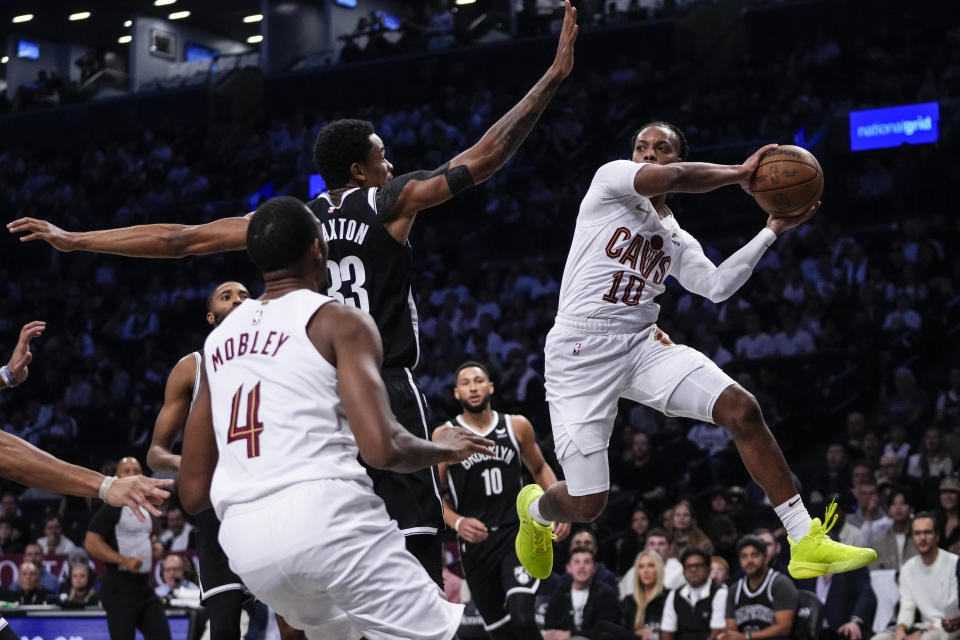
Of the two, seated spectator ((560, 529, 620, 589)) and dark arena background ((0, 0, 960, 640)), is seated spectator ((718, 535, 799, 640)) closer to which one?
dark arena background ((0, 0, 960, 640))

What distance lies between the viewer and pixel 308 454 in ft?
13.3

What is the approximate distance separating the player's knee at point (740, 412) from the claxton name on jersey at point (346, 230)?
6.39ft

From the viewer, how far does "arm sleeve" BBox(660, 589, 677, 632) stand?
439 inches

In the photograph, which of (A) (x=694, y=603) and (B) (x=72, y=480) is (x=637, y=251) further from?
(A) (x=694, y=603)

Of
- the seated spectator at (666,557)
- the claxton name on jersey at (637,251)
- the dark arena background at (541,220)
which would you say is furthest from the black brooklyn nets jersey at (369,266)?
the seated spectator at (666,557)

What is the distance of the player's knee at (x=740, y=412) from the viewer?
6.07 m

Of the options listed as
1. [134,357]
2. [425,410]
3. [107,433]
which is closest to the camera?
Result: [425,410]

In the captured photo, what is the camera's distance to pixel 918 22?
2203 centimetres

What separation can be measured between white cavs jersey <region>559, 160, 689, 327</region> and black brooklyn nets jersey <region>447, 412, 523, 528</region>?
3111mm

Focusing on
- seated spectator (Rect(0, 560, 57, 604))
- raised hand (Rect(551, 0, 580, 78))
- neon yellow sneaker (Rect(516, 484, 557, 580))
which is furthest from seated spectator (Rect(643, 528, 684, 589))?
raised hand (Rect(551, 0, 580, 78))

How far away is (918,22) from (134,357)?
1471 centimetres

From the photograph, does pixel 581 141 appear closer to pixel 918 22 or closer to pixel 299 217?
pixel 918 22

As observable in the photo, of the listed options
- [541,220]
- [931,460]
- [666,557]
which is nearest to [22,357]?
[666,557]

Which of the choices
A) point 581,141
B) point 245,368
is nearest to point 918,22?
point 581,141
